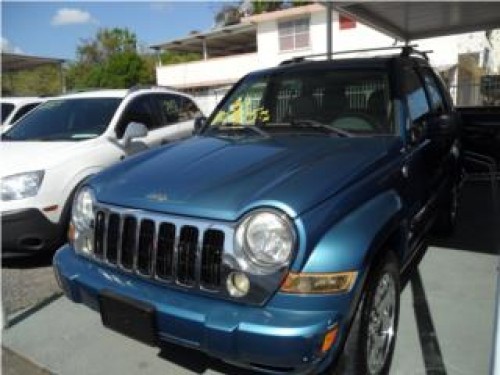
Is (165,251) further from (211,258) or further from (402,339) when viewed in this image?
(402,339)

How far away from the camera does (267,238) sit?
2.63 metres

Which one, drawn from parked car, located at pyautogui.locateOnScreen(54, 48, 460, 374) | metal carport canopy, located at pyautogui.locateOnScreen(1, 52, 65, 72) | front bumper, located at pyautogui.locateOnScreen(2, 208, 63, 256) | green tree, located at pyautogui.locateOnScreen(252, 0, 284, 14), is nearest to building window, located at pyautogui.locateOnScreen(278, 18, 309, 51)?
metal carport canopy, located at pyautogui.locateOnScreen(1, 52, 65, 72)

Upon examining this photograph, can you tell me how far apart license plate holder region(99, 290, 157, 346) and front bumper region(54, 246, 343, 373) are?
0.04 meters

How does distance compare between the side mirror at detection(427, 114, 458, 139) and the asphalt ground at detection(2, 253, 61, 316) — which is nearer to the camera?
the side mirror at detection(427, 114, 458, 139)

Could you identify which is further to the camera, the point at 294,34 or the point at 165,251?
the point at 294,34

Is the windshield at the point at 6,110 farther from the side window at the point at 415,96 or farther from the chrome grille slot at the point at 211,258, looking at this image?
the chrome grille slot at the point at 211,258

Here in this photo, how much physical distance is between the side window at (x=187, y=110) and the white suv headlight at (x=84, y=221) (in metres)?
4.60

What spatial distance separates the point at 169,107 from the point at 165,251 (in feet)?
16.9

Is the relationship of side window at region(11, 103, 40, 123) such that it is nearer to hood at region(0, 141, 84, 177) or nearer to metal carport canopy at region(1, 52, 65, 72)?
hood at region(0, 141, 84, 177)

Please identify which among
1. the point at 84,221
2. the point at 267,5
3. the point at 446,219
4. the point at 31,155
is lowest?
the point at 446,219

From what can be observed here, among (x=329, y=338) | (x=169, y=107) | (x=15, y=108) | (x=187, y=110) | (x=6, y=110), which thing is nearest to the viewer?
(x=329, y=338)

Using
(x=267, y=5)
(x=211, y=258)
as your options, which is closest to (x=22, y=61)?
(x=211, y=258)

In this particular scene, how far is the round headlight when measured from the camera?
2.60 meters

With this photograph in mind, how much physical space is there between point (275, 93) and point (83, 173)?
2.31 m
